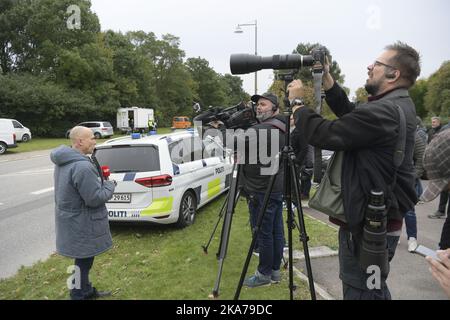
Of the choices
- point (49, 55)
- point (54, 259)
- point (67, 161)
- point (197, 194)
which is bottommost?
point (54, 259)

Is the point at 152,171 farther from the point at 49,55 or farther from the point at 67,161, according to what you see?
the point at 49,55

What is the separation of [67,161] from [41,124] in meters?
32.1

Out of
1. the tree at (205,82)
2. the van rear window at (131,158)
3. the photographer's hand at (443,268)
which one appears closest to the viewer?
the photographer's hand at (443,268)

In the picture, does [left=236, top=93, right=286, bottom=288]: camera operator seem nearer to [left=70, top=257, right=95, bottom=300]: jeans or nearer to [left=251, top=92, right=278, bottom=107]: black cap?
[left=251, top=92, right=278, bottom=107]: black cap

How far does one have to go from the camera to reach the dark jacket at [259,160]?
133 inches

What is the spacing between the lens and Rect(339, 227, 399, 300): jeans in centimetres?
207

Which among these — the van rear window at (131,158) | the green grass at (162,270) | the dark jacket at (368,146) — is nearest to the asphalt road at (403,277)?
the green grass at (162,270)

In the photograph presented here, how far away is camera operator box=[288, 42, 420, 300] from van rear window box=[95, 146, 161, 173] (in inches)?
143

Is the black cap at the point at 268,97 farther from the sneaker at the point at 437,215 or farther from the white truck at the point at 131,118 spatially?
the white truck at the point at 131,118

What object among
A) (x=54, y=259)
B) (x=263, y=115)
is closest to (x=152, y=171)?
(x=54, y=259)

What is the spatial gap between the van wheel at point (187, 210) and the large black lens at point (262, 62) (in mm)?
3616

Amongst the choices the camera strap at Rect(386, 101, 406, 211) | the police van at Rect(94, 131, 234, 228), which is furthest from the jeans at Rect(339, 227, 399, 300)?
the police van at Rect(94, 131, 234, 228)

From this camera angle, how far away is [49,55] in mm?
34562
